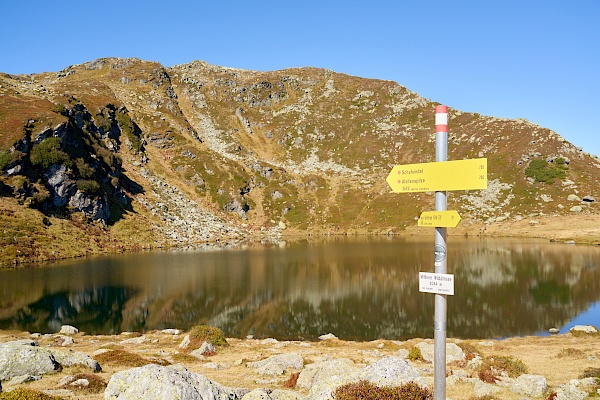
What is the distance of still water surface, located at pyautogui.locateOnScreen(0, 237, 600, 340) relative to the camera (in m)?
44.2

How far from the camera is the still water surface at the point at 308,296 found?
145 feet

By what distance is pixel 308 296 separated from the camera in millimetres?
56625

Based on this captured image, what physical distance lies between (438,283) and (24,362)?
65.0 feet

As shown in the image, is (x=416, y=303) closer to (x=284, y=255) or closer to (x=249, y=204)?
(x=284, y=255)

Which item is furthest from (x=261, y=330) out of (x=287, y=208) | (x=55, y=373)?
(x=287, y=208)

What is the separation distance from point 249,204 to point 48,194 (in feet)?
277

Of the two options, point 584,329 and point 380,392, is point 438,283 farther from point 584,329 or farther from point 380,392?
point 584,329

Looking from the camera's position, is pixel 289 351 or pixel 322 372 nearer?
pixel 322 372

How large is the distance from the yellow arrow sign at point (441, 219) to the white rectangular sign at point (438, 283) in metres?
1.15

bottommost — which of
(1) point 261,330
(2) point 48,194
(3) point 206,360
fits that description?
(1) point 261,330

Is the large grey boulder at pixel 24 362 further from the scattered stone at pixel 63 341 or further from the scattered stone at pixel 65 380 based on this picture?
the scattered stone at pixel 63 341

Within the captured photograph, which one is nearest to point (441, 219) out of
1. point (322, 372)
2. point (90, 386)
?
point (322, 372)

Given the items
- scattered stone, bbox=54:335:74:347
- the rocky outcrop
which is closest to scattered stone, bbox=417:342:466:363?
the rocky outcrop

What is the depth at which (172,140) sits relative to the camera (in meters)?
194
